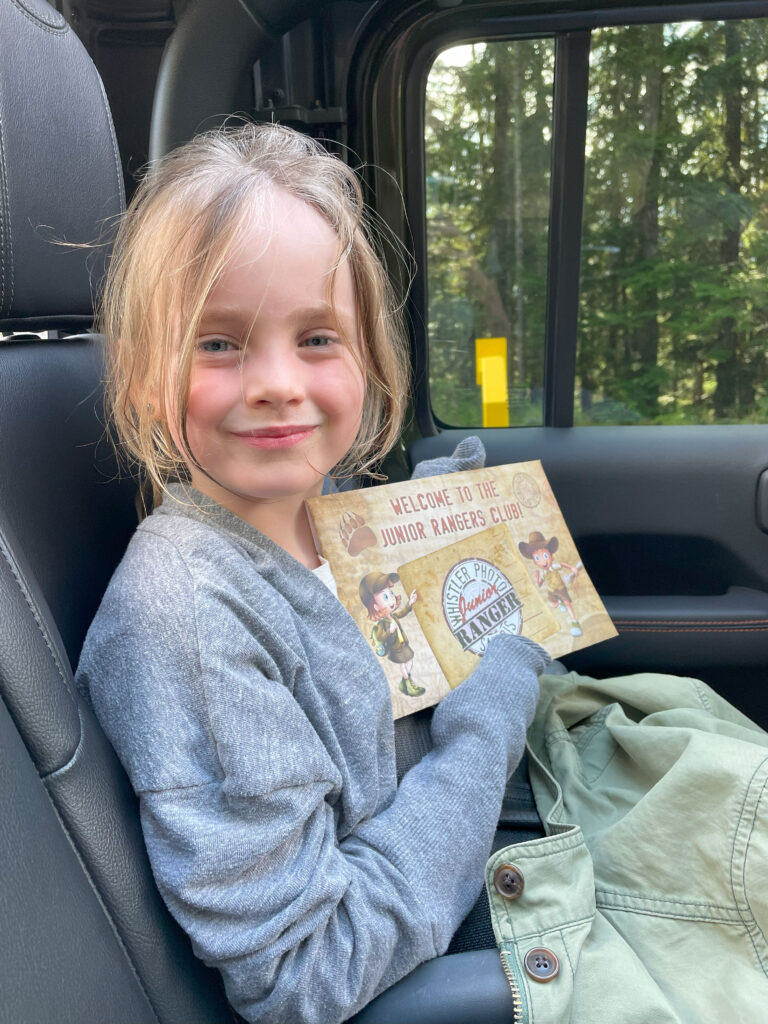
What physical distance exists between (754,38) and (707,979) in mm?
1636

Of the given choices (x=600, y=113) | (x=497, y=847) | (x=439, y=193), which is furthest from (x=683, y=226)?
(x=497, y=847)

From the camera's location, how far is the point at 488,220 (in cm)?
184

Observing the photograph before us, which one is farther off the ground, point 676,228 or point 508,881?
point 676,228

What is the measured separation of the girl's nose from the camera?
85cm

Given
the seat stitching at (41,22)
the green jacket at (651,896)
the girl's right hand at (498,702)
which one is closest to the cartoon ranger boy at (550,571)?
the girl's right hand at (498,702)

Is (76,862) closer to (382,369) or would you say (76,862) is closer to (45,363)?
(45,363)

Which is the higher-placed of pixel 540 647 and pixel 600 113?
pixel 600 113

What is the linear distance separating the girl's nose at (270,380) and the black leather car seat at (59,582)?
0.23 metres

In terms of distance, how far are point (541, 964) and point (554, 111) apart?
4.99 feet

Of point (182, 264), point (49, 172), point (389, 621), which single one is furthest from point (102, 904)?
point (49, 172)

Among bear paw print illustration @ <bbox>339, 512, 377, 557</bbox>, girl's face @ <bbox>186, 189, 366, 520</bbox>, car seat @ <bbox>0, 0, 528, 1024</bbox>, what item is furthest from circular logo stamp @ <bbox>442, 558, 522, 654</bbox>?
car seat @ <bbox>0, 0, 528, 1024</bbox>

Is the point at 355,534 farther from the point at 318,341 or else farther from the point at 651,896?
the point at 651,896

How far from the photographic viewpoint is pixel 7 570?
0.76 metres

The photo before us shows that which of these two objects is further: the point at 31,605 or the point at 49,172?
the point at 49,172
